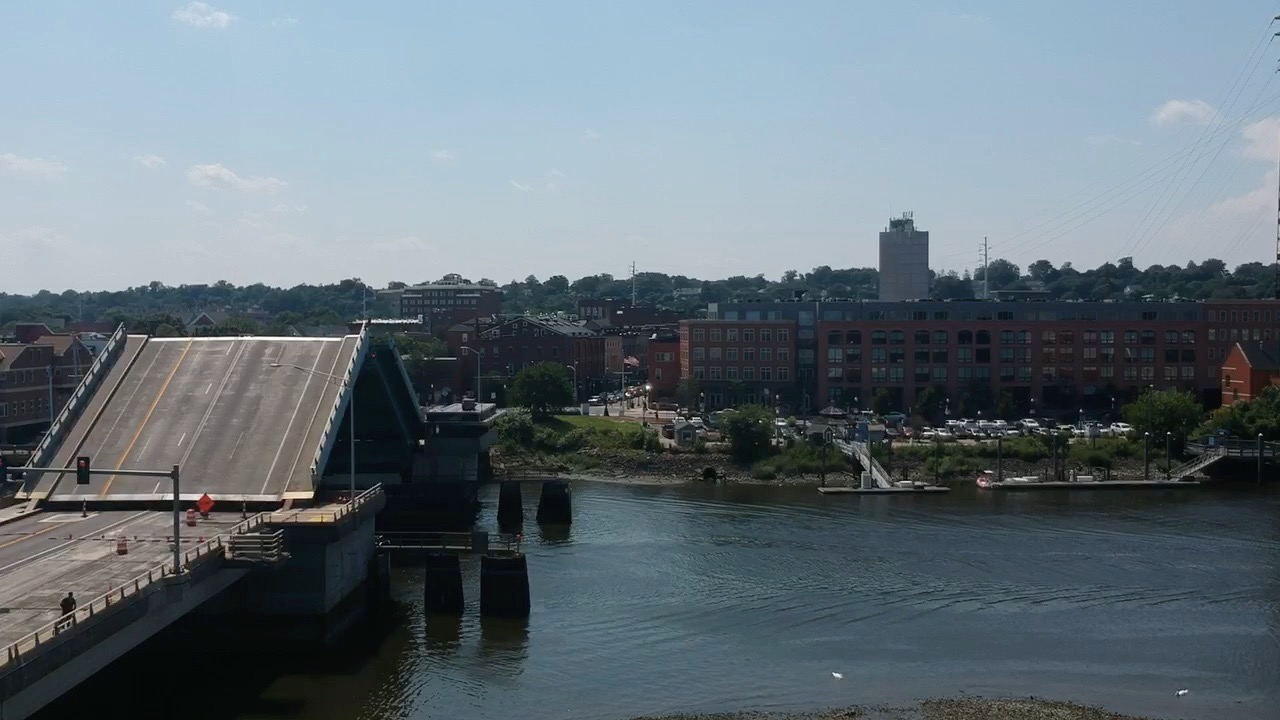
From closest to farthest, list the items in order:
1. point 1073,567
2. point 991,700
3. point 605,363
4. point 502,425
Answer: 1. point 991,700
2. point 1073,567
3. point 502,425
4. point 605,363

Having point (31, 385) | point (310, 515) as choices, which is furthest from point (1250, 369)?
point (31, 385)

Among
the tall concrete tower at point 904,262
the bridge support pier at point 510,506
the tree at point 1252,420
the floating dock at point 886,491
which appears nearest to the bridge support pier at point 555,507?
the bridge support pier at point 510,506

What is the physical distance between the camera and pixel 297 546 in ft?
100

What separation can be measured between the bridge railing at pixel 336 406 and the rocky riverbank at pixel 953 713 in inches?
554

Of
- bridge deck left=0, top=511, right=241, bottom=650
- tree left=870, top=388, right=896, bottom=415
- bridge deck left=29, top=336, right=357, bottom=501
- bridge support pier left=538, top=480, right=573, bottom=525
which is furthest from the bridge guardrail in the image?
tree left=870, top=388, right=896, bottom=415

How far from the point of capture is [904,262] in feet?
316

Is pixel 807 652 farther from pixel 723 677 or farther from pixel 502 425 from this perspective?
pixel 502 425

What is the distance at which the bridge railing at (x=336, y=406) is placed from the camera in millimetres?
35500

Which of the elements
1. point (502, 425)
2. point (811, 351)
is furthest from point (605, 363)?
point (502, 425)

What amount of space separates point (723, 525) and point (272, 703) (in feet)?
74.5

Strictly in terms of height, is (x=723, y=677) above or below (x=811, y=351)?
below

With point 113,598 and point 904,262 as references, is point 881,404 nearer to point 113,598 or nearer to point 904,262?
point 904,262

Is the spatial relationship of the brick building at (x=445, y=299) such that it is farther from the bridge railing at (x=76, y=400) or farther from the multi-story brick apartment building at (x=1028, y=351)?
the bridge railing at (x=76, y=400)

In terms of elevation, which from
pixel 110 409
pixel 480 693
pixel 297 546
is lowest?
pixel 480 693
